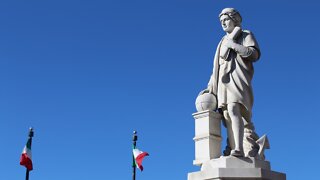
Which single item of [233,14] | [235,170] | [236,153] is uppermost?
[233,14]

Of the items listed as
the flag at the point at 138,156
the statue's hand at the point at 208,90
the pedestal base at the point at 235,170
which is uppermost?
the flag at the point at 138,156

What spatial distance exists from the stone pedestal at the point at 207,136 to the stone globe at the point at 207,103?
0.54 ft

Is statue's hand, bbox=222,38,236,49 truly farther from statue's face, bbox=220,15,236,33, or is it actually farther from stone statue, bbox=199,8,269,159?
statue's face, bbox=220,15,236,33

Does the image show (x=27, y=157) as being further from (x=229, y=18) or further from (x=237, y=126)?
(x=237, y=126)

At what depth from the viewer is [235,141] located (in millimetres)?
11617

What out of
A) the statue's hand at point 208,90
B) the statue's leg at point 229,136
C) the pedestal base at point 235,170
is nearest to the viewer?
the pedestal base at point 235,170

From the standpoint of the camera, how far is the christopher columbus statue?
11.8m

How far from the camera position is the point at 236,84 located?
12.0m

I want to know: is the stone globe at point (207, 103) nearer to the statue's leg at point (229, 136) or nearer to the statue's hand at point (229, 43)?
the statue's leg at point (229, 136)

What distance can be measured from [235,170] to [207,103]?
72.7 inches

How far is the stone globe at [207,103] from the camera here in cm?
1225

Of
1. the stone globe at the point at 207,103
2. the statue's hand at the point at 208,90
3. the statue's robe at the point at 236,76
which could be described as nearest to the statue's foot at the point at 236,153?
the statue's robe at the point at 236,76

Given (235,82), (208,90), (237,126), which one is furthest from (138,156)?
(237,126)

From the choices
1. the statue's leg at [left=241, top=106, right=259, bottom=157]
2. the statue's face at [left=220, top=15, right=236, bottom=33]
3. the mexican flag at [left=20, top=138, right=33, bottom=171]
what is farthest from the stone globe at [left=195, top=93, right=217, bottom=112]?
the mexican flag at [left=20, top=138, right=33, bottom=171]
